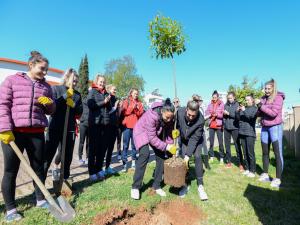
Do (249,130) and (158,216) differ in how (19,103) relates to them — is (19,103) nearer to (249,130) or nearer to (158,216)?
(158,216)

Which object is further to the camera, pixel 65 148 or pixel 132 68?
pixel 132 68

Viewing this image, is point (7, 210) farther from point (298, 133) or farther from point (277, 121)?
point (298, 133)

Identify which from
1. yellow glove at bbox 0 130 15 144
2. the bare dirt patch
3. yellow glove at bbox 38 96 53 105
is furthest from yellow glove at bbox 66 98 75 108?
the bare dirt patch

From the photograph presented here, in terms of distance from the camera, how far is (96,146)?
17.3ft

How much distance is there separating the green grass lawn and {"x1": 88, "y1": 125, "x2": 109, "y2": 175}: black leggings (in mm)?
365

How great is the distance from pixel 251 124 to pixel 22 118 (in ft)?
16.5

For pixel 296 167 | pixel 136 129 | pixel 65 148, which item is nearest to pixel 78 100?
pixel 65 148

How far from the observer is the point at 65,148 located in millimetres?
4555

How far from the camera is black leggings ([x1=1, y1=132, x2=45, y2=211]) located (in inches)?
132

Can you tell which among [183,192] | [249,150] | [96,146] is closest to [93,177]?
[96,146]

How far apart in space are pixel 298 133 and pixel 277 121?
3902mm

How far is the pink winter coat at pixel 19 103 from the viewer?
325 cm

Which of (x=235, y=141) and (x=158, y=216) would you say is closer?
(x=158, y=216)

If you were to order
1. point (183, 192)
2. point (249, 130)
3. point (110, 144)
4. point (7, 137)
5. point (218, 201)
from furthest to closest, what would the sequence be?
point (249, 130), point (110, 144), point (183, 192), point (218, 201), point (7, 137)
